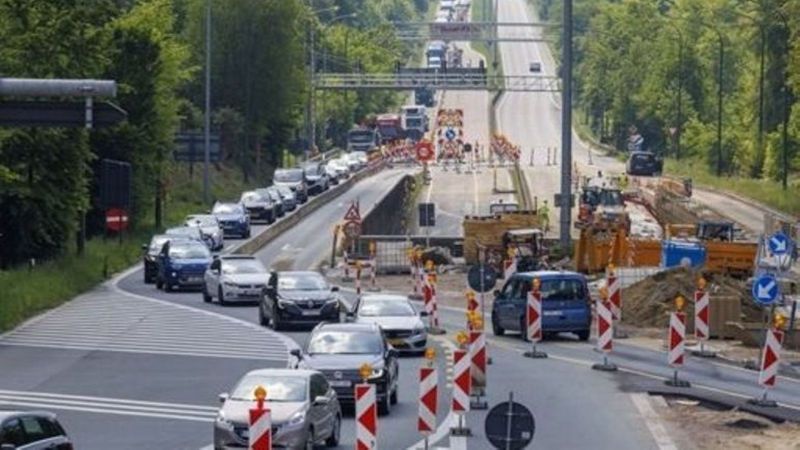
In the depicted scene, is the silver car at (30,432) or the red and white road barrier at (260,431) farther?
the red and white road barrier at (260,431)

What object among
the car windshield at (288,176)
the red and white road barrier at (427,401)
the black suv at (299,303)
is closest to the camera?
the red and white road barrier at (427,401)

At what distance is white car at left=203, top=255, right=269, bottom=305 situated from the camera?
57.8 meters

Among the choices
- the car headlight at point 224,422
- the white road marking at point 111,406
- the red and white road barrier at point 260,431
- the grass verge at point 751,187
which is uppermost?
the red and white road barrier at point 260,431

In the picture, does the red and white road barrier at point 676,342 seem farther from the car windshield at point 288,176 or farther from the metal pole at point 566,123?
the car windshield at point 288,176

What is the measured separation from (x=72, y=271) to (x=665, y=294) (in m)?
19.0

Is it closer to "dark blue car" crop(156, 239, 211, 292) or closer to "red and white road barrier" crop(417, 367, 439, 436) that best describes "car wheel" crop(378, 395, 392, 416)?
"red and white road barrier" crop(417, 367, 439, 436)

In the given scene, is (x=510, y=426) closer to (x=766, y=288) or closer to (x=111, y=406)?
(x=111, y=406)

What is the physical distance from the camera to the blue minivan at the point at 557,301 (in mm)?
46750

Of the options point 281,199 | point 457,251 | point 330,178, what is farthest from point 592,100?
point 457,251

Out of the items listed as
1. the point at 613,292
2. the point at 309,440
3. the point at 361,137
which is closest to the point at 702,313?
the point at 613,292

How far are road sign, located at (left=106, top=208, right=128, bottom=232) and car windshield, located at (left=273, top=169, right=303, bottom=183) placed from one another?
28378 millimetres

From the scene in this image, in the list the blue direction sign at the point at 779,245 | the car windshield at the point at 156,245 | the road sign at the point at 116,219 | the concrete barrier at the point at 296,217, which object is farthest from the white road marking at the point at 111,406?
the concrete barrier at the point at 296,217

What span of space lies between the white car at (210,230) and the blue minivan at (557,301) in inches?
1147

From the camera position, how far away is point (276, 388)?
2827cm
